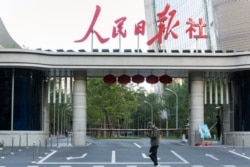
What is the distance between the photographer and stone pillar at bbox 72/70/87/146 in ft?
107

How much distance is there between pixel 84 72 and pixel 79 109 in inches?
92.2

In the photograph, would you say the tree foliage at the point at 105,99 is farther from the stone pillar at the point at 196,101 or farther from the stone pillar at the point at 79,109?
the stone pillar at the point at 79,109

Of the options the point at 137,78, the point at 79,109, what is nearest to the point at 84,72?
the point at 79,109

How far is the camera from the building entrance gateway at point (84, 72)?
3148 cm

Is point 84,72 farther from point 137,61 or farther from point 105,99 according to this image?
point 105,99

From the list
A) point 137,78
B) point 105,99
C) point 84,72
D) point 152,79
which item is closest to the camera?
point 84,72

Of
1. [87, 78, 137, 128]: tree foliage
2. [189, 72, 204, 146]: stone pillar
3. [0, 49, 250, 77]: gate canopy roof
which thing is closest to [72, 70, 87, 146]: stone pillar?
[0, 49, 250, 77]: gate canopy roof

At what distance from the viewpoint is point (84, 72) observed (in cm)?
3303

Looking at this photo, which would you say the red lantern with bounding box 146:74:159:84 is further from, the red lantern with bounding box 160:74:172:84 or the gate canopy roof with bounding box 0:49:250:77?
the gate canopy roof with bounding box 0:49:250:77

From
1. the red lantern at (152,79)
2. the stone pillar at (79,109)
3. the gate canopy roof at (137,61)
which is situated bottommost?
the stone pillar at (79,109)

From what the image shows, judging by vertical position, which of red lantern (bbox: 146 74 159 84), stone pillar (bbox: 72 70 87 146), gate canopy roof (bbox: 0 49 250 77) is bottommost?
stone pillar (bbox: 72 70 87 146)

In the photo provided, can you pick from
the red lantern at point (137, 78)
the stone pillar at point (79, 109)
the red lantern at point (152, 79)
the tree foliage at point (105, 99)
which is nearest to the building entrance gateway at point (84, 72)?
the stone pillar at point (79, 109)

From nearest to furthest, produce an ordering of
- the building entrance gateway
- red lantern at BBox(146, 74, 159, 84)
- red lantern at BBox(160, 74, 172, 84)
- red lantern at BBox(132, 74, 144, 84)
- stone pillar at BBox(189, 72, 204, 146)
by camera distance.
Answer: the building entrance gateway → stone pillar at BBox(189, 72, 204, 146) → red lantern at BBox(132, 74, 144, 84) → red lantern at BBox(146, 74, 159, 84) → red lantern at BBox(160, 74, 172, 84)

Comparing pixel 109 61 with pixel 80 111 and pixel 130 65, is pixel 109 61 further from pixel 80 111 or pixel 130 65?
pixel 80 111
